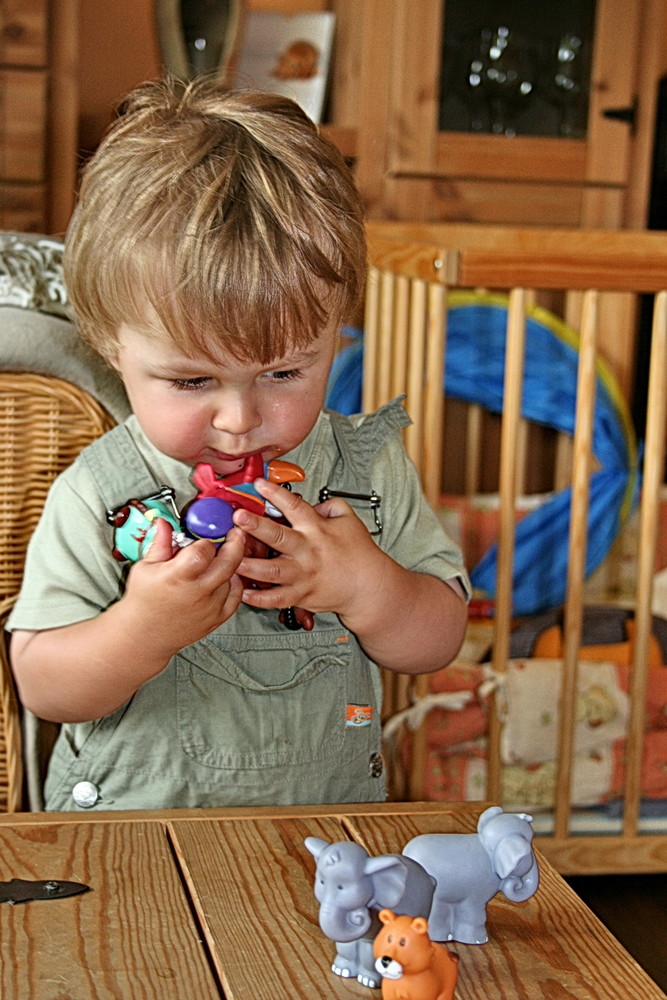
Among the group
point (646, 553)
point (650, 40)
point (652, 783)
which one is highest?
point (650, 40)

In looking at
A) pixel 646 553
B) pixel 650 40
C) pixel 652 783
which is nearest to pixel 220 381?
pixel 646 553

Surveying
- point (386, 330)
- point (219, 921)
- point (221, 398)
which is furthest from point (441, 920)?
point (386, 330)

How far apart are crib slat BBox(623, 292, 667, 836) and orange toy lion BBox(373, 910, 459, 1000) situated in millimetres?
1217

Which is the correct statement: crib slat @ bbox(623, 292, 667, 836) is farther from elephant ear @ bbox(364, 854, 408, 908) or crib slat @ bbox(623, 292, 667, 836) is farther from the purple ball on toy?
elephant ear @ bbox(364, 854, 408, 908)

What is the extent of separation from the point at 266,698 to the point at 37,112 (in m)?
1.79

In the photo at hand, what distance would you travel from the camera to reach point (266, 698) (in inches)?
42.1

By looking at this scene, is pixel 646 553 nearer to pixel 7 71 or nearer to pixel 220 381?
pixel 220 381

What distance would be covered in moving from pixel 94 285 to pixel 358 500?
0.31 meters

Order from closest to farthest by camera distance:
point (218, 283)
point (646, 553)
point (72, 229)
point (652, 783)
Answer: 1. point (218, 283)
2. point (72, 229)
3. point (646, 553)
4. point (652, 783)

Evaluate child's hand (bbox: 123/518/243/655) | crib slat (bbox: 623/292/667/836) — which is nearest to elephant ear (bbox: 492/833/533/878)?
child's hand (bbox: 123/518/243/655)

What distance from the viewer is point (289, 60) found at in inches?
114

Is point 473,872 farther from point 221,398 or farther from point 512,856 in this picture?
point 221,398

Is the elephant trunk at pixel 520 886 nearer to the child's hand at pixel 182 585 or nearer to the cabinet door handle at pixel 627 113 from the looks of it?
the child's hand at pixel 182 585

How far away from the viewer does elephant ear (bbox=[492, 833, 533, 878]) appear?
0.68 m
